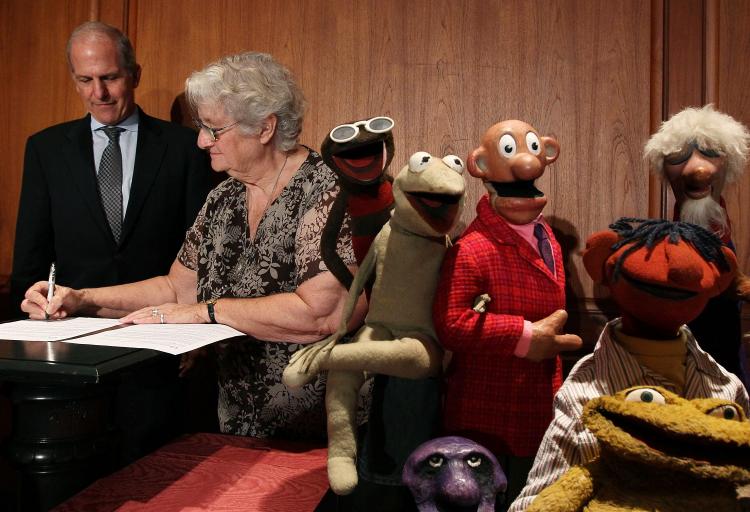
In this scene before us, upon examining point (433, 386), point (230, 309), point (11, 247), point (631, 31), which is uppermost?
point (631, 31)

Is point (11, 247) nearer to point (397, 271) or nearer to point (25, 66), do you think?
point (25, 66)

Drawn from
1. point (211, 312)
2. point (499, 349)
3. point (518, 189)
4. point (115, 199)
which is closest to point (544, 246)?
point (518, 189)

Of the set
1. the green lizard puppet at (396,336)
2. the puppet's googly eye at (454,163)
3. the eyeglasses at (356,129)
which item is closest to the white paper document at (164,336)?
the green lizard puppet at (396,336)

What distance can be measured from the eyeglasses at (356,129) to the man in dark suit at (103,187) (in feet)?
3.72

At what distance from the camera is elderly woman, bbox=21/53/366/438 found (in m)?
1.59

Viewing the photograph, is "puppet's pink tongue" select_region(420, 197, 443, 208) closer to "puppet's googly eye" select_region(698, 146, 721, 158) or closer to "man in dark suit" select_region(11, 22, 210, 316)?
"puppet's googly eye" select_region(698, 146, 721, 158)

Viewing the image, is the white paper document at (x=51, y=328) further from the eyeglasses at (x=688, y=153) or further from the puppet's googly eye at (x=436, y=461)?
the eyeglasses at (x=688, y=153)

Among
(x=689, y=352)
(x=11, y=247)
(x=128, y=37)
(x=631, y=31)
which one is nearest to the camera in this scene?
(x=689, y=352)

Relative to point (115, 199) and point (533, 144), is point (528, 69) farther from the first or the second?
point (115, 199)

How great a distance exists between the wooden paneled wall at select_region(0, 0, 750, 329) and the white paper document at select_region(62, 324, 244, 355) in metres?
0.96

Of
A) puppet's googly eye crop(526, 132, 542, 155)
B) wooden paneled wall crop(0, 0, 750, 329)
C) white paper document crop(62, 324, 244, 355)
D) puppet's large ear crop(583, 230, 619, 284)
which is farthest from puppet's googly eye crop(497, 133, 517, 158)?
wooden paneled wall crop(0, 0, 750, 329)

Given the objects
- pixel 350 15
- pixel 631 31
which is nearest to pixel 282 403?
pixel 350 15

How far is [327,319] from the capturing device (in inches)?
62.1

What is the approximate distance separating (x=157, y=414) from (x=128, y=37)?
53.5 inches
